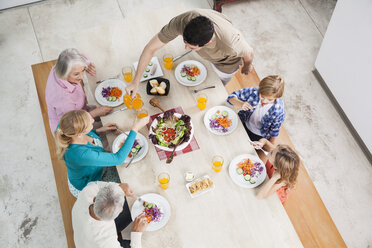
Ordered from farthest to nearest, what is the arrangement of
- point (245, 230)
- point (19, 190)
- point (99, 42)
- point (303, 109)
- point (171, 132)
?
point (303, 109)
point (19, 190)
point (99, 42)
point (171, 132)
point (245, 230)

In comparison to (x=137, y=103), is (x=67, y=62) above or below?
above

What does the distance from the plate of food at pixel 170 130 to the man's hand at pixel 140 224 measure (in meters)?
0.49

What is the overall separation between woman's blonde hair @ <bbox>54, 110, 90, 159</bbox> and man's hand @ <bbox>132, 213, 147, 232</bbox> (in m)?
0.67

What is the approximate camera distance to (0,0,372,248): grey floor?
3145 mm

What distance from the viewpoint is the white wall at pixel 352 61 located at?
299 cm

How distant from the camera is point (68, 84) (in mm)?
2596

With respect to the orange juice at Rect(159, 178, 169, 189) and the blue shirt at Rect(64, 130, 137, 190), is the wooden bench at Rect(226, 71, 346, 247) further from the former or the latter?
the blue shirt at Rect(64, 130, 137, 190)

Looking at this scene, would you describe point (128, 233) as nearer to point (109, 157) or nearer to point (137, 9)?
point (109, 157)

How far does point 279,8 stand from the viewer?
4.34 m

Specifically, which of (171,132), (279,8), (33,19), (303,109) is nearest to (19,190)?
(171,132)

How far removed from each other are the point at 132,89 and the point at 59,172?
108cm

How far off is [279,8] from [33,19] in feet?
10.2

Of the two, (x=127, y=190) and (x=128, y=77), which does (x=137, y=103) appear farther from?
(x=127, y=190)

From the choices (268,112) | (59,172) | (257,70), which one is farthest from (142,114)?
(257,70)
